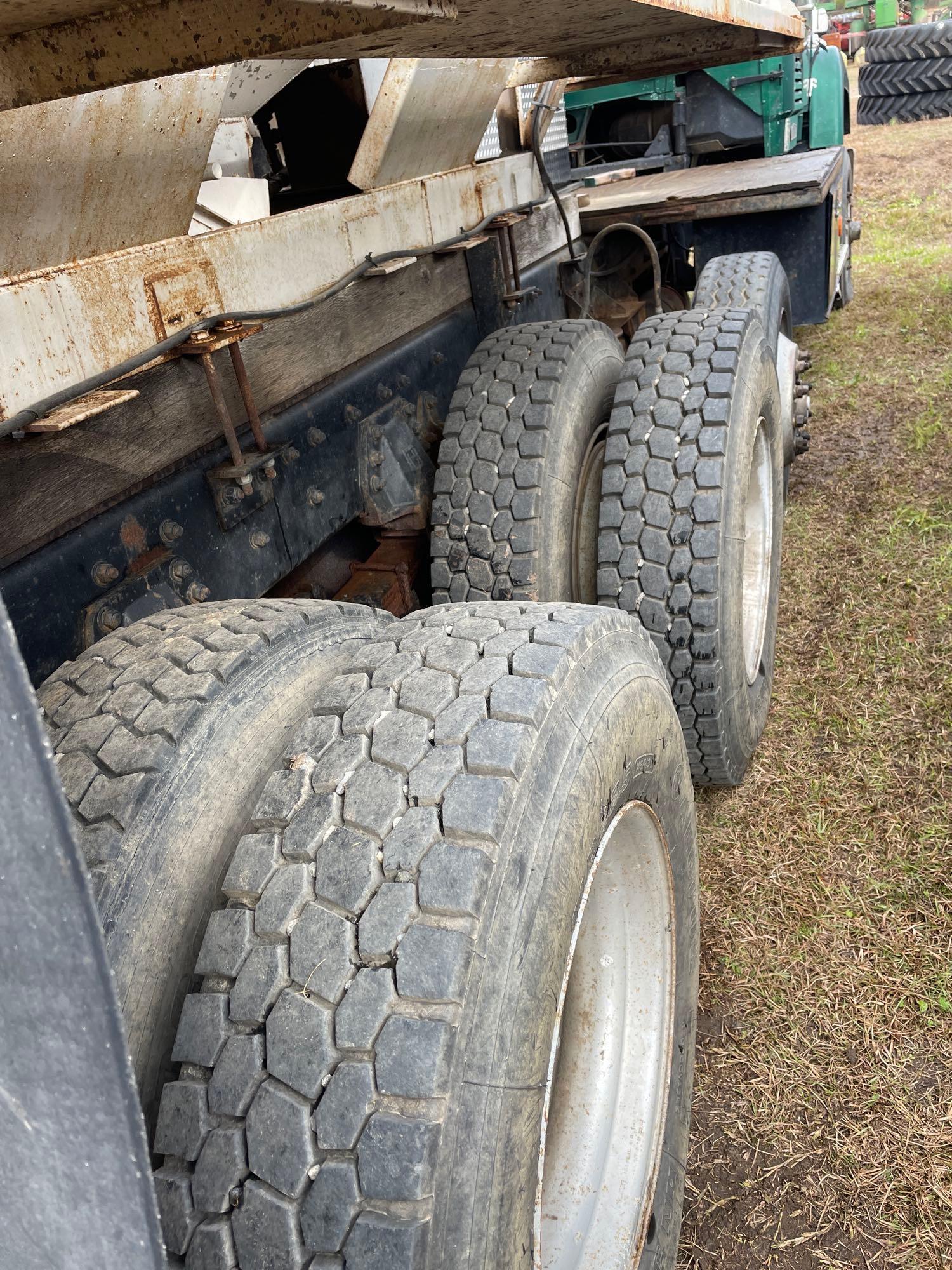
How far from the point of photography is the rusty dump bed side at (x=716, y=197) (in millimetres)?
4301

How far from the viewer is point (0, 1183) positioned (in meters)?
0.60

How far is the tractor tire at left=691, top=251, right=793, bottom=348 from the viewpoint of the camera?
11.6 ft

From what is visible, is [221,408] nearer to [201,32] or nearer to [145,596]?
[145,596]

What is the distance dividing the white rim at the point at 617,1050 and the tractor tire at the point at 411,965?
0.26 ft

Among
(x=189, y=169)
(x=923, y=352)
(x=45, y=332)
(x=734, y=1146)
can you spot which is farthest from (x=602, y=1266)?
(x=923, y=352)

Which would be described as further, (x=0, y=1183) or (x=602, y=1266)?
(x=602, y=1266)

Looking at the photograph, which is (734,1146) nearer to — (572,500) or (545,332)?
(572,500)

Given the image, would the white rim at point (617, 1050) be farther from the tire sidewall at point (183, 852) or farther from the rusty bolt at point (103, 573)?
the rusty bolt at point (103, 573)

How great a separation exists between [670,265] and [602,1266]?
191 inches

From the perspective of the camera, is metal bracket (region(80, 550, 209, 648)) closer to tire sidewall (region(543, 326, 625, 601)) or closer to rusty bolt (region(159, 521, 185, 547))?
rusty bolt (region(159, 521, 185, 547))

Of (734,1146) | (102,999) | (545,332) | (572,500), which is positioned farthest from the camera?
(545,332)

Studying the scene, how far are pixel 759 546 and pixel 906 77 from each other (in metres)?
16.4

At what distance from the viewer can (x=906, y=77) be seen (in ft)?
52.4

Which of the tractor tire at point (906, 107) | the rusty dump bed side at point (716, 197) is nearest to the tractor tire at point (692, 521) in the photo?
the rusty dump bed side at point (716, 197)
